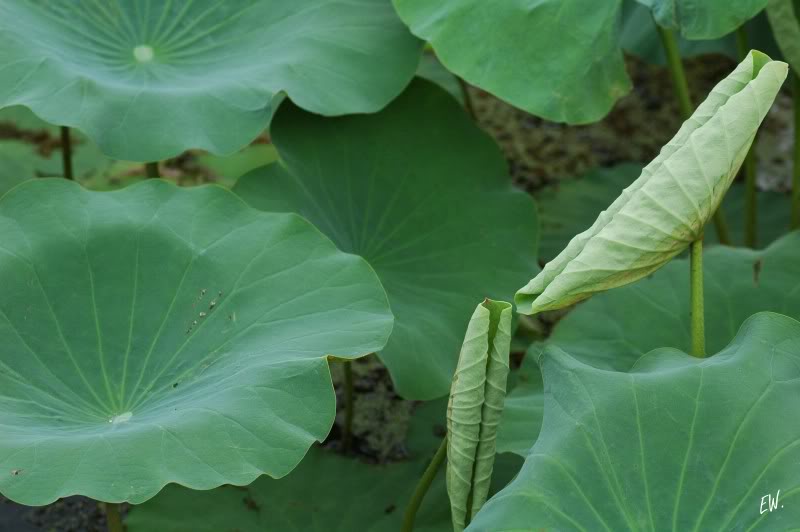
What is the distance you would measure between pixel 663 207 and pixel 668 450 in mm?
317

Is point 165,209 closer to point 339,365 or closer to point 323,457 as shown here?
point 323,457

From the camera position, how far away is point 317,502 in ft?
6.15

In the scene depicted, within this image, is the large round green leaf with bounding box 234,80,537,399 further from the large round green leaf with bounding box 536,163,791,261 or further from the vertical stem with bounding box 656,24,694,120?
the large round green leaf with bounding box 536,163,791,261

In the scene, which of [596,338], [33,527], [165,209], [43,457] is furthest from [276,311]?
[33,527]

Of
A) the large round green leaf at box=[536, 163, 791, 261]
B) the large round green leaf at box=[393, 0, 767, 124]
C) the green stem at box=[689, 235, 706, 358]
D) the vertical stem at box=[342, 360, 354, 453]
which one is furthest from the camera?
the large round green leaf at box=[536, 163, 791, 261]

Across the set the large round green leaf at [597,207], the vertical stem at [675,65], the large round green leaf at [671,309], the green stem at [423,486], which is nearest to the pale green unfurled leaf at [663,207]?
the green stem at [423,486]

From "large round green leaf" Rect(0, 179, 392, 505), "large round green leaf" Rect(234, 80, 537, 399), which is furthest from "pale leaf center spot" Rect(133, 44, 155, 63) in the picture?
"large round green leaf" Rect(0, 179, 392, 505)

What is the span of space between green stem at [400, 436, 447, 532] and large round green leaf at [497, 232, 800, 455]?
249 mm

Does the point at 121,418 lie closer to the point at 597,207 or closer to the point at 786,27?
A: the point at 786,27

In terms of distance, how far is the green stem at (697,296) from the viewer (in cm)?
144

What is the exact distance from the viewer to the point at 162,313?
1.61 m

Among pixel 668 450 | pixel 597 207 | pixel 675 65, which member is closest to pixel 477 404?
pixel 668 450

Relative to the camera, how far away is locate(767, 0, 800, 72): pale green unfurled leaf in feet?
6.44

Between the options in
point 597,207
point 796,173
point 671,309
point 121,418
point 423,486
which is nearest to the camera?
point 121,418
